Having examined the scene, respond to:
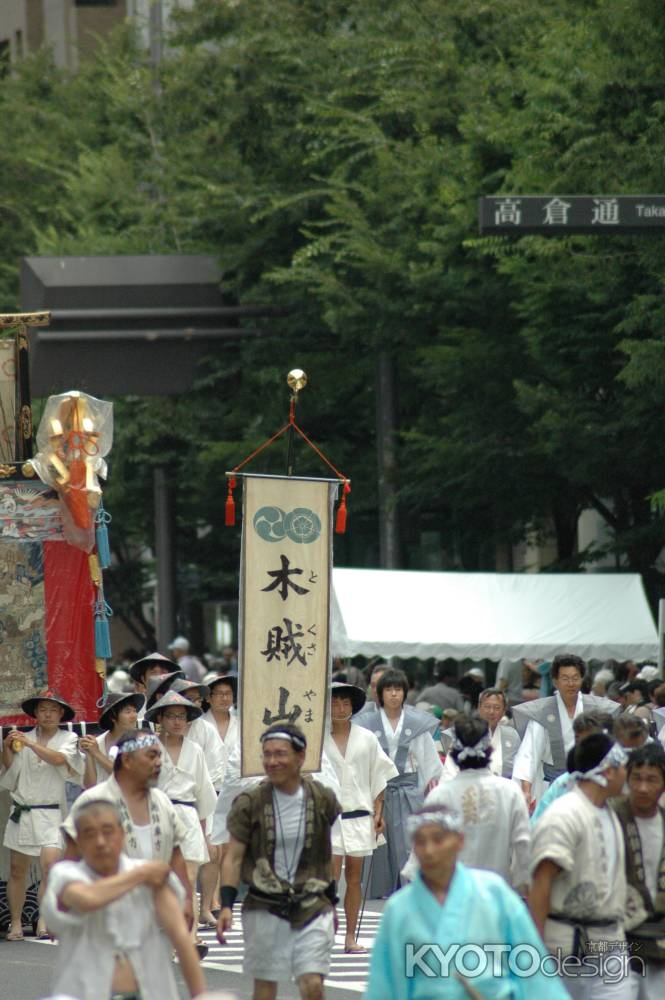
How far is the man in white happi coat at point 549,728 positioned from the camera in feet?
41.4

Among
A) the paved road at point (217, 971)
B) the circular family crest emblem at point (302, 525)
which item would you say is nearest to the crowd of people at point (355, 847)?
the paved road at point (217, 971)

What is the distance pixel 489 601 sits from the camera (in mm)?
22516

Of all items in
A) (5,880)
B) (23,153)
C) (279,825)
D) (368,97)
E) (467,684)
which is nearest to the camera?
(279,825)

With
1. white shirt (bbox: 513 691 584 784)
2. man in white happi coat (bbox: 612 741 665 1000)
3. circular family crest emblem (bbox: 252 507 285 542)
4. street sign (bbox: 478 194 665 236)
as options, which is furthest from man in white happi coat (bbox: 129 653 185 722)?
man in white happi coat (bbox: 612 741 665 1000)

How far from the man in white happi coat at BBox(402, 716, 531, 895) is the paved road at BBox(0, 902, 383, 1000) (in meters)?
2.34

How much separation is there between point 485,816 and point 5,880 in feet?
19.4

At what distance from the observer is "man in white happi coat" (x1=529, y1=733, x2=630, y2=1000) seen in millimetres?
7582

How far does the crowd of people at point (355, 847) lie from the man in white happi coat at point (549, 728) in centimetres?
2

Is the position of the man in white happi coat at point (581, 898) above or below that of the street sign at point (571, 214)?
below

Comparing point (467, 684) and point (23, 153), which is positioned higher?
point (23, 153)

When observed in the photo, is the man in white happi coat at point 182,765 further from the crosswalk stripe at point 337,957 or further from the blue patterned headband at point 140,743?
the blue patterned headband at point 140,743

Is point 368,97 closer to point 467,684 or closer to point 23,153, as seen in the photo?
point 467,684

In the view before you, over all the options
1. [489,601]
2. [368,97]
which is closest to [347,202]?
[368,97]

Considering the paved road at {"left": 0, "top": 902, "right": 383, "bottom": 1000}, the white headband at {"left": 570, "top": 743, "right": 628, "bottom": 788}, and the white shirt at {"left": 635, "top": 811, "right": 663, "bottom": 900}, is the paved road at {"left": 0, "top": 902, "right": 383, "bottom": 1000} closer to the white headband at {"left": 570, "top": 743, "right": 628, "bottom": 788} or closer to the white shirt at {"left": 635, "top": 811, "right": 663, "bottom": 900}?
the white shirt at {"left": 635, "top": 811, "right": 663, "bottom": 900}
